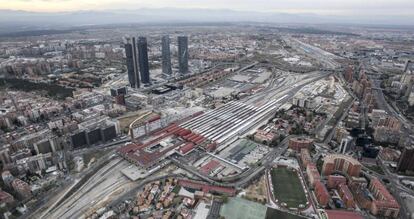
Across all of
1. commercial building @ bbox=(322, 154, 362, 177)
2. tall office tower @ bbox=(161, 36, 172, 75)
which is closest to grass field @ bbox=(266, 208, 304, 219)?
commercial building @ bbox=(322, 154, 362, 177)

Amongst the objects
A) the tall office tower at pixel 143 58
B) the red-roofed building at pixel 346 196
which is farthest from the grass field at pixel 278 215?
the tall office tower at pixel 143 58

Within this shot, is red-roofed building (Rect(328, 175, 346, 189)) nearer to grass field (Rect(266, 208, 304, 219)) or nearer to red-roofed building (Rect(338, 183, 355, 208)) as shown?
red-roofed building (Rect(338, 183, 355, 208))

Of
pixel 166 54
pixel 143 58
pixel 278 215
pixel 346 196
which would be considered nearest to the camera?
pixel 278 215

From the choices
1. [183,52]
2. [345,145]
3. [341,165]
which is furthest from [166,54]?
[341,165]

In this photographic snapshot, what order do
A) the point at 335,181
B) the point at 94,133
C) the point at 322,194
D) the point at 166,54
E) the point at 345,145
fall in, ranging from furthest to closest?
the point at 166,54
the point at 94,133
the point at 345,145
the point at 335,181
the point at 322,194

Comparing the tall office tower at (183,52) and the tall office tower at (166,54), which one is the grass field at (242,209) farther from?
the tall office tower at (183,52)

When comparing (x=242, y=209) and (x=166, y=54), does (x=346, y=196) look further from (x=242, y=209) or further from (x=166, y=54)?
(x=166, y=54)

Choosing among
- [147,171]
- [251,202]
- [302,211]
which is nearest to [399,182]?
[302,211]
